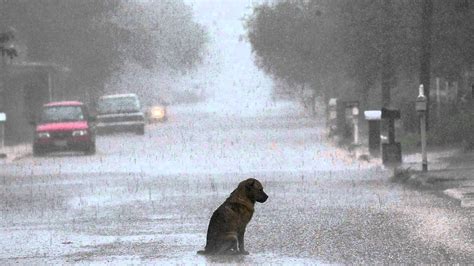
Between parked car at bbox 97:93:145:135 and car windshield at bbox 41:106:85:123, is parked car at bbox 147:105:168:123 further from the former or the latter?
car windshield at bbox 41:106:85:123

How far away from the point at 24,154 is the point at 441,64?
12.4 m

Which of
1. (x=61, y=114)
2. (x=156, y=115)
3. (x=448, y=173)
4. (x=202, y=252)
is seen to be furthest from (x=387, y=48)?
(x=156, y=115)

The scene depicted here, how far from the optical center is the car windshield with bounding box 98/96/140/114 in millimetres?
57938

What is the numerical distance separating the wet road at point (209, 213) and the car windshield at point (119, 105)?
2204cm

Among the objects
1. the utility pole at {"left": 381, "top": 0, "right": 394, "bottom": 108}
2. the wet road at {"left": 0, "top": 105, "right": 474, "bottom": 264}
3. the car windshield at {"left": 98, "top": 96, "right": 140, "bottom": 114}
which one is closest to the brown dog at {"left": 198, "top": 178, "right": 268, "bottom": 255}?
the wet road at {"left": 0, "top": 105, "right": 474, "bottom": 264}

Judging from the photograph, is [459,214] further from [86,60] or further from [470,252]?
[86,60]

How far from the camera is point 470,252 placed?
13.2 m

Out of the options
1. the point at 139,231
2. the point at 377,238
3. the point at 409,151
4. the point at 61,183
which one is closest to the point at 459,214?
the point at 377,238

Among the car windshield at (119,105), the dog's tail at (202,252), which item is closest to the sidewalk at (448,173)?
the dog's tail at (202,252)

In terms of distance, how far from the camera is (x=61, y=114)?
141 feet

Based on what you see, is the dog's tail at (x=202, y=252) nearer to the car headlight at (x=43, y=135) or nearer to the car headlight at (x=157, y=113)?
the car headlight at (x=43, y=135)

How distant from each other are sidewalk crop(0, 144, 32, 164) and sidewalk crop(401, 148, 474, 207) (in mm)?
12227

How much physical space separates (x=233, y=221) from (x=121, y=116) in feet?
148

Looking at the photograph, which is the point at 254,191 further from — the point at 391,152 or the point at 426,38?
the point at 426,38
